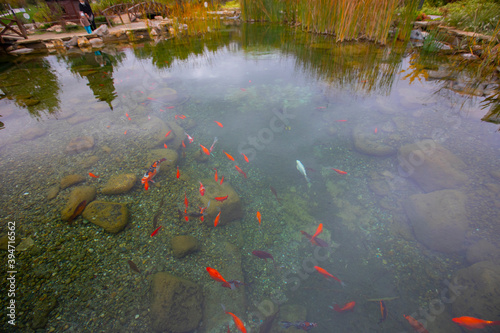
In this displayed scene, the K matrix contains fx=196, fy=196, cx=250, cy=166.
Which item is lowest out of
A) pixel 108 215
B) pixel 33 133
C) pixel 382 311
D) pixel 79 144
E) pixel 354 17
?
pixel 382 311

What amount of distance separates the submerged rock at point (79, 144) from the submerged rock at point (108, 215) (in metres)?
1.66

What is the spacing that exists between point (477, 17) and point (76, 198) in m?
11.5

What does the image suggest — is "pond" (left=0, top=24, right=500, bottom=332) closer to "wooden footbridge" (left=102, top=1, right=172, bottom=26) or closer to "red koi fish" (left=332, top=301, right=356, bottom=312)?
"red koi fish" (left=332, top=301, right=356, bottom=312)

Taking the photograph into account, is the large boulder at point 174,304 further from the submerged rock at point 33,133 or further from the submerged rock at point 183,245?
the submerged rock at point 33,133

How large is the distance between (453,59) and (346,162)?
6.55 meters

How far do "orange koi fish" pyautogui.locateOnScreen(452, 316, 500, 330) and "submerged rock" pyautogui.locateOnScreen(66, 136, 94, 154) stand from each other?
17.4 feet

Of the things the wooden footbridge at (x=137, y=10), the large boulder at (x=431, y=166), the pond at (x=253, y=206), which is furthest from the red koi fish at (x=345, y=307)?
the wooden footbridge at (x=137, y=10)

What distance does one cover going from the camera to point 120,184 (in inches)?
109

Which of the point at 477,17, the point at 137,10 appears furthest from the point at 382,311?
the point at 137,10

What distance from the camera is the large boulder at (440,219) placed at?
215cm

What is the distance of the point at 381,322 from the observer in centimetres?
174

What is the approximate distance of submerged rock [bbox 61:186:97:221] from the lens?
2408 millimetres

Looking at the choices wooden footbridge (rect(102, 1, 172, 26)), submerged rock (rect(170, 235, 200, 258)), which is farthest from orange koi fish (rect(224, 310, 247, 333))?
wooden footbridge (rect(102, 1, 172, 26))

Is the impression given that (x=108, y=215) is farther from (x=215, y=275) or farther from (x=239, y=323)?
(x=239, y=323)
